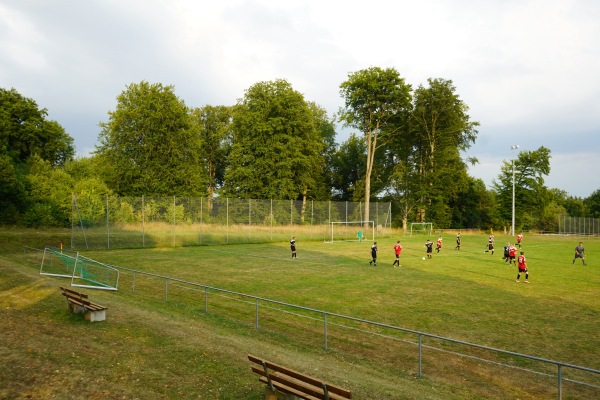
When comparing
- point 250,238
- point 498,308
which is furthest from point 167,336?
point 250,238

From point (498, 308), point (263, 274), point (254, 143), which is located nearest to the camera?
point (498, 308)

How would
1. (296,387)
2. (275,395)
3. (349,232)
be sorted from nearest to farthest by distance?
(296,387) → (275,395) → (349,232)

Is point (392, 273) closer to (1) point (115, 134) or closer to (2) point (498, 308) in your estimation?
(2) point (498, 308)

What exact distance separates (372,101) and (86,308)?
5434cm

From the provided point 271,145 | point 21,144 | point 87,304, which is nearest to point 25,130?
point 21,144

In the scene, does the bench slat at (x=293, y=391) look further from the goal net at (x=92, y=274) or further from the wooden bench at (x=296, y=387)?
the goal net at (x=92, y=274)

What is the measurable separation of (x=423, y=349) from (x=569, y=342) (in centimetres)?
418

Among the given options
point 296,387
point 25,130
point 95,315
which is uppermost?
point 25,130

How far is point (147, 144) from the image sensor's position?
181 ft

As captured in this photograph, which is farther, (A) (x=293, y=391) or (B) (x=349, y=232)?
Answer: (B) (x=349, y=232)

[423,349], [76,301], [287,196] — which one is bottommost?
[423,349]

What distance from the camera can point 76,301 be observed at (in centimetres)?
1226

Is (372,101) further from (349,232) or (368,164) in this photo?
(349,232)

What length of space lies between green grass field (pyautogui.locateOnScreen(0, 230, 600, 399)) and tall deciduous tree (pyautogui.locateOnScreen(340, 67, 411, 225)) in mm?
40085
